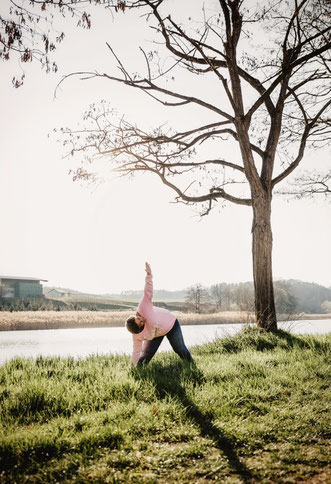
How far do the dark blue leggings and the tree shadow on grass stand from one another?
7.4 inches

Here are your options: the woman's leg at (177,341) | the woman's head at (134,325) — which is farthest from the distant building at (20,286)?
the woman's head at (134,325)

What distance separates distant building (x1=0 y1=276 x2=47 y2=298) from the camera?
37.0m

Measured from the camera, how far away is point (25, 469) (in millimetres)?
2279

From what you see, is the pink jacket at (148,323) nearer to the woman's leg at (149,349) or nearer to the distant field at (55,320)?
the woman's leg at (149,349)

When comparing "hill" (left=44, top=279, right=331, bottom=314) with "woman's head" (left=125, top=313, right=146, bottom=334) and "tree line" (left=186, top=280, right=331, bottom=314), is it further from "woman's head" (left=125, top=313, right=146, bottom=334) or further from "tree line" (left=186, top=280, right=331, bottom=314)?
"woman's head" (left=125, top=313, right=146, bottom=334)

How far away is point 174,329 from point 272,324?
134 inches

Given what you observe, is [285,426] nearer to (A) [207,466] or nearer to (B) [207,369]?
(A) [207,466]

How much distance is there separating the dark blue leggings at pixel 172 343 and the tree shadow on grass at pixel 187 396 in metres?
0.19

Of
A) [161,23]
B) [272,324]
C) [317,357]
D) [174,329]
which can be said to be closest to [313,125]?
[161,23]

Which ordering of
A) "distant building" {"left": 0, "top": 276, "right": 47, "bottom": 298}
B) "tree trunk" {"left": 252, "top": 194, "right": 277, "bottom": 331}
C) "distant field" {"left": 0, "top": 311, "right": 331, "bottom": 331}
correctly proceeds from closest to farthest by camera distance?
"tree trunk" {"left": 252, "top": 194, "right": 277, "bottom": 331}
"distant field" {"left": 0, "top": 311, "right": 331, "bottom": 331}
"distant building" {"left": 0, "top": 276, "right": 47, "bottom": 298}

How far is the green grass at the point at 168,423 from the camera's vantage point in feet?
7.57

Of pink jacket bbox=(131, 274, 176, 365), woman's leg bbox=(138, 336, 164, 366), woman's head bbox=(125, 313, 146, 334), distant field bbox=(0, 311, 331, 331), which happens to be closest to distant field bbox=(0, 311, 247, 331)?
distant field bbox=(0, 311, 331, 331)

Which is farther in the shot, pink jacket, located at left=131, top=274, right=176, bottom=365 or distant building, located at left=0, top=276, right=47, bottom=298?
distant building, located at left=0, top=276, right=47, bottom=298

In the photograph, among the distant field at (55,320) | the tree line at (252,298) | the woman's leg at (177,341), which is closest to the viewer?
the woman's leg at (177,341)
